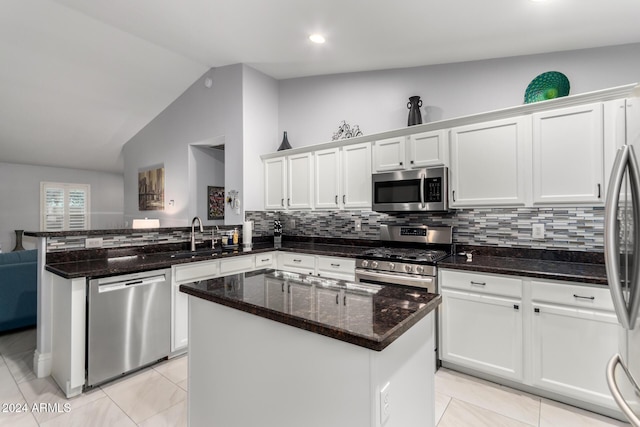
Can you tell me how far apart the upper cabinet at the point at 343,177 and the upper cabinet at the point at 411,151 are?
0.17 meters

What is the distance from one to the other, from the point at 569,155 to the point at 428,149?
1099mm

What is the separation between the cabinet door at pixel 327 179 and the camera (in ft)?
12.3

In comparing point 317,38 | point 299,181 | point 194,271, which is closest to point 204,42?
point 317,38

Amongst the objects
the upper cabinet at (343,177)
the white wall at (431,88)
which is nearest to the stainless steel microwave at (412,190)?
the upper cabinet at (343,177)

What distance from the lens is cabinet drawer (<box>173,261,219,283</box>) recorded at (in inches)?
112

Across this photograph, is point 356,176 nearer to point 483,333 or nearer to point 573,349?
point 483,333

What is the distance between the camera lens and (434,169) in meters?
2.94

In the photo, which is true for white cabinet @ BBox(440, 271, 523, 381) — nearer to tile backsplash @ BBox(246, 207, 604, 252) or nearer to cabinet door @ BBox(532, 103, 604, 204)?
tile backsplash @ BBox(246, 207, 604, 252)

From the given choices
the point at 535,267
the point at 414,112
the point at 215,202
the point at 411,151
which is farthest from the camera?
the point at 215,202

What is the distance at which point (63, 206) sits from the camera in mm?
7566

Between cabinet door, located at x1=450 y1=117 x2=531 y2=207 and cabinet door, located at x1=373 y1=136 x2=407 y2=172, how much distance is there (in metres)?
0.51

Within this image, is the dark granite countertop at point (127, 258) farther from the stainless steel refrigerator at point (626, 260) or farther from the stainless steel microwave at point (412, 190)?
the stainless steel refrigerator at point (626, 260)

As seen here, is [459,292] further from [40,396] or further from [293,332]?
[40,396]

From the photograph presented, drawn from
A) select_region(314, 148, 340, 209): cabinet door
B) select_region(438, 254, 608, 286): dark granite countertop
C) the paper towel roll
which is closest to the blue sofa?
the paper towel roll
